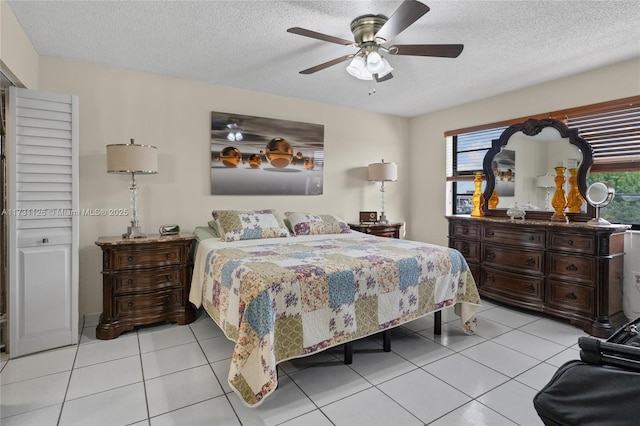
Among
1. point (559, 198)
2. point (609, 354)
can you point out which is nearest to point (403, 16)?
point (609, 354)

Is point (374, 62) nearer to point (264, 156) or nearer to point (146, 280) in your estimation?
point (264, 156)

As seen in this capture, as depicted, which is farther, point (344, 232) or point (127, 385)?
point (344, 232)

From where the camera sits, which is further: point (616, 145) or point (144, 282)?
point (616, 145)

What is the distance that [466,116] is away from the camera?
454 cm

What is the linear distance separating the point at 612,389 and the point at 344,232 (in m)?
3.07

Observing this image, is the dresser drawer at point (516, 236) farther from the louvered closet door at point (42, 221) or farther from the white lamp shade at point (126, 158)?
the louvered closet door at point (42, 221)

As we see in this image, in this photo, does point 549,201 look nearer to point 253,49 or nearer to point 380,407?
point 380,407

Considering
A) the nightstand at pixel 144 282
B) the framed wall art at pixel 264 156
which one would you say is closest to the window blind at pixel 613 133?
the framed wall art at pixel 264 156

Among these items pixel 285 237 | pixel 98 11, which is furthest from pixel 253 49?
pixel 285 237

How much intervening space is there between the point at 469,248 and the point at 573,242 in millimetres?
1081

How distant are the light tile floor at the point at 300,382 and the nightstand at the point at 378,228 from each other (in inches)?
67.6

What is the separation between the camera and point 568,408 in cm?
97

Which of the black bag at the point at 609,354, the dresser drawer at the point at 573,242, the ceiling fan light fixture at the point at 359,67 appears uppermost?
the ceiling fan light fixture at the point at 359,67

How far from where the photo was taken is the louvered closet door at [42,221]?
8.05ft
